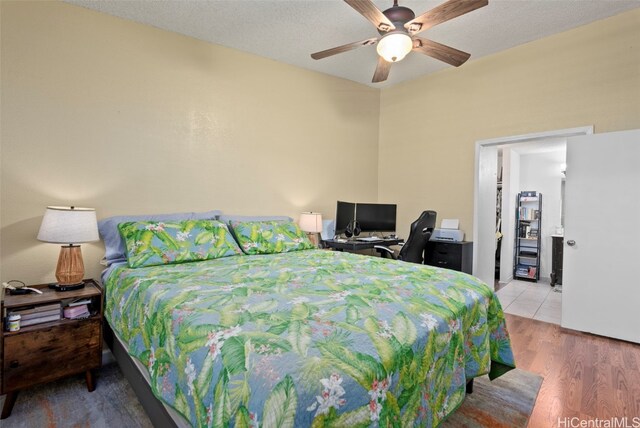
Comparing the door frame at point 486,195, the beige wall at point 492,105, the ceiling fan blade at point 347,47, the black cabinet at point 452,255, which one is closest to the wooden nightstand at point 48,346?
the ceiling fan blade at point 347,47

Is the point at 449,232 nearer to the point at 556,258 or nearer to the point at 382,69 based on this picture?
the point at 382,69

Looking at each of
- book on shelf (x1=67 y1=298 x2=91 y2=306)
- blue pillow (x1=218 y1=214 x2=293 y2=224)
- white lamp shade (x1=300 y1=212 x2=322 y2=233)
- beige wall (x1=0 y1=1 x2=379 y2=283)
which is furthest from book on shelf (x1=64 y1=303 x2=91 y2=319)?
white lamp shade (x1=300 y1=212 x2=322 y2=233)

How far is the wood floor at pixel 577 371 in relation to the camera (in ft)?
5.98

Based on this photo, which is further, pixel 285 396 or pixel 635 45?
pixel 635 45

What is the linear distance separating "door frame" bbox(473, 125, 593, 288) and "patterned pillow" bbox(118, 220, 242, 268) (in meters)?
2.83

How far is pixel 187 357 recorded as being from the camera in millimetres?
1142

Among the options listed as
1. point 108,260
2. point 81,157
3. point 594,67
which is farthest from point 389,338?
point 594,67

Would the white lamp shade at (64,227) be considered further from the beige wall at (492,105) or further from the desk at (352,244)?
the beige wall at (492,105)

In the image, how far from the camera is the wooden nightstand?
179 cm

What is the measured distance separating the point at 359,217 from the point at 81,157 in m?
2.98

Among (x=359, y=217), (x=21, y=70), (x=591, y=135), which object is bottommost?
(x=359, y=217)

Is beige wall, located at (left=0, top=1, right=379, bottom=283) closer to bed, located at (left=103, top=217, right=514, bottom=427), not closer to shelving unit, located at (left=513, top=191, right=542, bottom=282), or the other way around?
bed, located at (left=103, top=217, right=514, bottom=427)

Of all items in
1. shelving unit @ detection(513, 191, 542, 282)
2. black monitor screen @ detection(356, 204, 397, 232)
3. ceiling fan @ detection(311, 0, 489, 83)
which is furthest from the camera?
shelving unit @ detection(513, 191, 542, 282)

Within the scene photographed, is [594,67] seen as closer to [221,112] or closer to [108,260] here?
[221,112]
